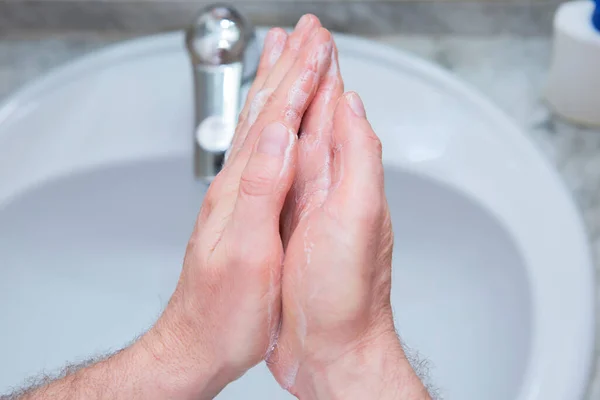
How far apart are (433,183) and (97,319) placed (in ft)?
1.23

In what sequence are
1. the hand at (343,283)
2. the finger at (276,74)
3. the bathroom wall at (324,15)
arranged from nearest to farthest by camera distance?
the hand at (343,283) < the finger at (276,74) < the bathroom wall at (324,15)

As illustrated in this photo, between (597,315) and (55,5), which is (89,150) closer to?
(55,5)

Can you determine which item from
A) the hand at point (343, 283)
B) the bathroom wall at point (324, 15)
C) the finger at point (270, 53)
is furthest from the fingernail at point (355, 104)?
the bathroom wall at point (324, 15)

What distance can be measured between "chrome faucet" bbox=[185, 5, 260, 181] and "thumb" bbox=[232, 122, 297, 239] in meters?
0.16

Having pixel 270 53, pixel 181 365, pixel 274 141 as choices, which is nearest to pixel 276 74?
pixel 270 53

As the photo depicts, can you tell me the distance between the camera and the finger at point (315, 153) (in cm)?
47

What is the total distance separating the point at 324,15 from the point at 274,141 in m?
0.33

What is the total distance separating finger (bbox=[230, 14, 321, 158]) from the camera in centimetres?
55

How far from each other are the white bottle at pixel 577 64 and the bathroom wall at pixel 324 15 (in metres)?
0.09

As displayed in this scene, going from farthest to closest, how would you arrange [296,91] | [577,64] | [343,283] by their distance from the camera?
[577,64], [296,91], [343,283]

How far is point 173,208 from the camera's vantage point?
701 millimetres

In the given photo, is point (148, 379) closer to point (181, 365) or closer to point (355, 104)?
point (181, 365)

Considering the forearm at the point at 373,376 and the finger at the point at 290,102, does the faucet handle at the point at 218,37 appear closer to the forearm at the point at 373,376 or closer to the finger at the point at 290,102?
the finger at the point at 290,102

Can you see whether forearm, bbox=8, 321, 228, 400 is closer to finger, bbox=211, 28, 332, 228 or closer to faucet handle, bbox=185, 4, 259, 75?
finger, bbox=211, 28, 332, 228
